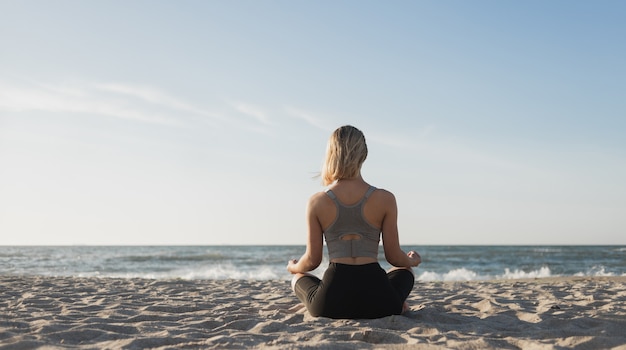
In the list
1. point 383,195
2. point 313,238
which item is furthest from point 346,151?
point 313,238

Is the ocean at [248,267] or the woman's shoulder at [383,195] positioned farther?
the ocean at [248,267]

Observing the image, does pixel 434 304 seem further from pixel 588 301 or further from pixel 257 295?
pixel 257 295

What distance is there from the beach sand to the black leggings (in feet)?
0.27

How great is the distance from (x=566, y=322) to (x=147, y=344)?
317 centimetres

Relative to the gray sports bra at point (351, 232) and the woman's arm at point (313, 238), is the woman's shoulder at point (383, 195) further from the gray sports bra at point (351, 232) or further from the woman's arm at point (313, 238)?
the woman's arm at point (313, 238)

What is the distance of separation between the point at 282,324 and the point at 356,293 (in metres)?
0.63

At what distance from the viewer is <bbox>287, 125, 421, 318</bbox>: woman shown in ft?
11.8

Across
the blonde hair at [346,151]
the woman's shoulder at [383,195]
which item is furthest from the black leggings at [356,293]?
the blonde hair at [346,151]

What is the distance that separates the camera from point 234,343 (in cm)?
321

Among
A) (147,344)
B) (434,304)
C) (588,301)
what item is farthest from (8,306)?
(588,301)

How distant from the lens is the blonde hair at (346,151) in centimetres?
358

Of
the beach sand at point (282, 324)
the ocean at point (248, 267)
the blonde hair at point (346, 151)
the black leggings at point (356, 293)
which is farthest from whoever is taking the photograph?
the ocean at point (248, 267)

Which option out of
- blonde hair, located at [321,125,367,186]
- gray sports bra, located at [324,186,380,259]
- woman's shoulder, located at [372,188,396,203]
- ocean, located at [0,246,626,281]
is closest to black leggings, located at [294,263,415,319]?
gray sports bra, located at [324,186,380,259]

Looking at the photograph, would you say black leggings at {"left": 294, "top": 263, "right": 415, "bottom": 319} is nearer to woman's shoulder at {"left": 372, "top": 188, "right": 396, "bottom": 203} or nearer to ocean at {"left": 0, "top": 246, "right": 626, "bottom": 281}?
woman's shoulder at {"left": 372, "top": 188, "right": 396, "bottom": 203}
